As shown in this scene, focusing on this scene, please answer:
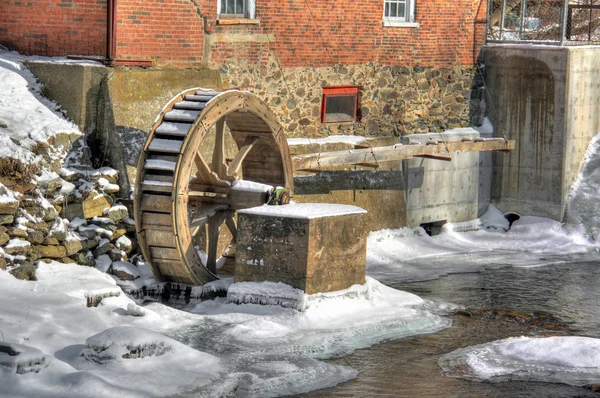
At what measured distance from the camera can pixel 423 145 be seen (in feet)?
56.5

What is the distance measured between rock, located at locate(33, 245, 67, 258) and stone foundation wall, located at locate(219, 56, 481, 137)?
3.97 meters

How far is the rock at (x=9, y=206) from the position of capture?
12.5 meters

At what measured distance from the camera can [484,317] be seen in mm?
13453

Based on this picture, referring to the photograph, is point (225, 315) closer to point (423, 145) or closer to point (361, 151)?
point (361, 151)

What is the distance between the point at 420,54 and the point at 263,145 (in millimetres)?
5000

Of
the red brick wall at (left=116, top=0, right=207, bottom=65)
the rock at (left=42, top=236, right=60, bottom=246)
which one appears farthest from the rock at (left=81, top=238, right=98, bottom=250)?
the red brick wall at (left=116, top=0, right=207, bottom=65)

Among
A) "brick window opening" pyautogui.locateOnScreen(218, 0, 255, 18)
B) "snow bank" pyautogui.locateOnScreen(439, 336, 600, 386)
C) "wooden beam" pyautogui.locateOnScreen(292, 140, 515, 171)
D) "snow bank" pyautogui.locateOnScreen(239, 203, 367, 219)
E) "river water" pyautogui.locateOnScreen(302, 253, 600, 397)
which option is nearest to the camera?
"river water" pyautogui.locateOnScreen(302, 253, 600, 397)

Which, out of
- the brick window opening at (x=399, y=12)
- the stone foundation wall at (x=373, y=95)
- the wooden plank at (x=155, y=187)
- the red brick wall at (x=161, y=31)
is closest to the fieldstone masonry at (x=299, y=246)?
the wooden plank at (x=155, y=187)

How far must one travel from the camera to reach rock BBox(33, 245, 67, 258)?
12.9m

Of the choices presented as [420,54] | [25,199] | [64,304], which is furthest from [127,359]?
[420,54]

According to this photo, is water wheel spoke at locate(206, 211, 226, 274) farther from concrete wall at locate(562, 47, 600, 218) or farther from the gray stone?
concrete wall at locate(562, 47, 600, 218)

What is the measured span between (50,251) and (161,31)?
3589 mm

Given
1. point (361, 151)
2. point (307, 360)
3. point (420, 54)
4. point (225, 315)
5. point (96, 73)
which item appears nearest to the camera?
point (307, 360)

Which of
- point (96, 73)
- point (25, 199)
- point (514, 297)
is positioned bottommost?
point (514, 297)
